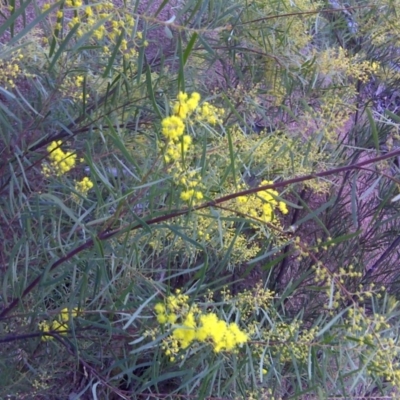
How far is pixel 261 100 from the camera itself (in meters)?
1.70

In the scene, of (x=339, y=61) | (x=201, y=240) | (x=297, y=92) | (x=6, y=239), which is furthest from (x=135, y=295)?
(x=297, y=92)

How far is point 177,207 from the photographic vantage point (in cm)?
Result: 83

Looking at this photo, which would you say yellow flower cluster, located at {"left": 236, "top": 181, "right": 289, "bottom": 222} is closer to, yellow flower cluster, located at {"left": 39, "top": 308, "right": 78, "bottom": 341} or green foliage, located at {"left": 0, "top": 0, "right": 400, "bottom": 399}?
green foliage, located at {"left": 0, "top": 0, "right": 400, "bottom": 399}

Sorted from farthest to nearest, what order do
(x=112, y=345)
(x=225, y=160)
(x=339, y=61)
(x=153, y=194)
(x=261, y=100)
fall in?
(x=261, y=100) < (x=339, y=61) < (x=112, y=345) < (x=225, y=160) < (x=153, y=194)

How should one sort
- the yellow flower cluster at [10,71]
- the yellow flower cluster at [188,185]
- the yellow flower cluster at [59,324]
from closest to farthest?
1. the yellow flower cluster at [188,185]
2. the yellow flower cluster at [10,71]
3. the yellow flower cluster at [59,324]

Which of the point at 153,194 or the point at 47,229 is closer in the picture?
the point at 153,194

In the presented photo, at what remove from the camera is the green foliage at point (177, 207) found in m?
0.80

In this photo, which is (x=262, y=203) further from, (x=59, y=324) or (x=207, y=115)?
(x=59, y=324)

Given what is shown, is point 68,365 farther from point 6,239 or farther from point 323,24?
point 323,24

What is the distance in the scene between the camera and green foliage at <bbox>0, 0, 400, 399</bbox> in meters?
0.80

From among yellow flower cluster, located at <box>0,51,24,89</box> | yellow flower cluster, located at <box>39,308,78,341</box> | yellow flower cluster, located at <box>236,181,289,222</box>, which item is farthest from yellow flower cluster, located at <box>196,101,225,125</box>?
yellow flower cluster, located at <box>39,308,78,341</box>

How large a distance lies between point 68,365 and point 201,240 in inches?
24.2

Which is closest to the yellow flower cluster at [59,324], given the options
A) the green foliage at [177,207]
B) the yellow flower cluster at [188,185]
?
the green foliage at [177,207]

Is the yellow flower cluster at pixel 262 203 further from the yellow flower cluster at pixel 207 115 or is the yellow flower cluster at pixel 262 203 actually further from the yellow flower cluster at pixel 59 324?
the yellow flower cluster at pixel 59 324
